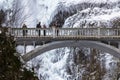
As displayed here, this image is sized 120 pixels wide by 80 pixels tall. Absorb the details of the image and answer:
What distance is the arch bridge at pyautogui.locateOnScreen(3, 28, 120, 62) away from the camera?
1081 inches

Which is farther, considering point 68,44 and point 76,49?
point 76,49

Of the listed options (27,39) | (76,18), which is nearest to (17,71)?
(27,39)

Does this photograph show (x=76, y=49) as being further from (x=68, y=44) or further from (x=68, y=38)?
(x=68, y=38)

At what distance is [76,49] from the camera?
43.0 metres

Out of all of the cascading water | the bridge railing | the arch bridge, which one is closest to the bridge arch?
the arch bridge

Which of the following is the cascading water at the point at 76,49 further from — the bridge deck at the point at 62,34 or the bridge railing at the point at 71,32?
the bridge deck at the point at 62,34

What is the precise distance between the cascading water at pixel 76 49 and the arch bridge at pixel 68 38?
8.46m

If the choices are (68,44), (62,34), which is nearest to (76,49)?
(68,44)

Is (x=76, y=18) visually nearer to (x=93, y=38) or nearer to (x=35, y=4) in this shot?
(x=35, y=4)

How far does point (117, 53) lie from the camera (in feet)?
91.6

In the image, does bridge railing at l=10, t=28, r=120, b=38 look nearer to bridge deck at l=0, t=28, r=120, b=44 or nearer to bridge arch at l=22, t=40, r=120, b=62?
bridge deck at l=0, t=28, r=120, b=44

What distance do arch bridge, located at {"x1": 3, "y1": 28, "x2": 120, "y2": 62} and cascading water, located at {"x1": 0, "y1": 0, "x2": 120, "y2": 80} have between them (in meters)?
8.46

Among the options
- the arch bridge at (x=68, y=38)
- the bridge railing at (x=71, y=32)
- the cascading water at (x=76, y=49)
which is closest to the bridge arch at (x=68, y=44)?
the arch bridge at (x=68, y=38)

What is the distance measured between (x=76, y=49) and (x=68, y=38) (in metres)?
14.9
